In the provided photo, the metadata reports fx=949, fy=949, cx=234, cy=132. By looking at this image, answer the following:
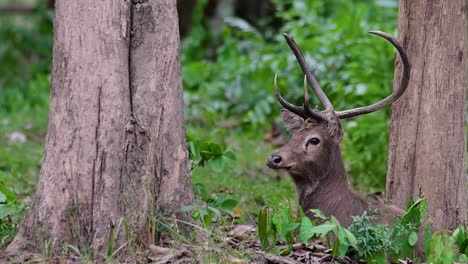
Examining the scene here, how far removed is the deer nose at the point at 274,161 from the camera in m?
6.64

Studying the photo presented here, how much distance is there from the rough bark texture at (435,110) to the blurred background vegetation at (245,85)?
1.28m

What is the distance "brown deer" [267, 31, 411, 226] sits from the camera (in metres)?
6.71

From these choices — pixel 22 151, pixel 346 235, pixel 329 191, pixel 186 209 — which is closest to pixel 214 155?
pixel 329 191

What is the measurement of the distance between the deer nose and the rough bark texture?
2.93 feet

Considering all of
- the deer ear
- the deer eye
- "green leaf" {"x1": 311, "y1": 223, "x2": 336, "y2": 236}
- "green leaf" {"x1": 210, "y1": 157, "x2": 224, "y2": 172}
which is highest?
the deer ear

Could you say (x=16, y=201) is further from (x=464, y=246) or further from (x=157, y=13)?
(x=464, y=246)

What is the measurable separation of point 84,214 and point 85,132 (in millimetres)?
480

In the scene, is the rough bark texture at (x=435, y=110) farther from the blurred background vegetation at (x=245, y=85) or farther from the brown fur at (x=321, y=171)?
the blurred background vegetation at (x=245, y=85)

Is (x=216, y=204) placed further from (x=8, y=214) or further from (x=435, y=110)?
(x=435, y=110)

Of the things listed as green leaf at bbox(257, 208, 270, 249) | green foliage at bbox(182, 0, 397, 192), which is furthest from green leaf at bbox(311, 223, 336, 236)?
green foliage at bbox(182, 0, 397, 192)

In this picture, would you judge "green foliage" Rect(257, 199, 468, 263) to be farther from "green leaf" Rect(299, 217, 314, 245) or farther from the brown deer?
the brown deer

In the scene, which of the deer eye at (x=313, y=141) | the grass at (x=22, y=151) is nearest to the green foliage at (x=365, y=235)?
the deer eye at (x=313, y=141)

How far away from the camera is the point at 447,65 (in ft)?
21.6

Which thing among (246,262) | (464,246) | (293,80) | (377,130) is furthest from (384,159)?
(246,262)
